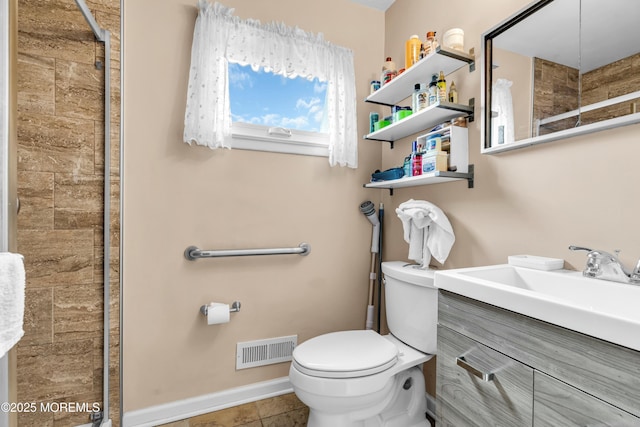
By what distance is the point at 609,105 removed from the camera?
0.97m

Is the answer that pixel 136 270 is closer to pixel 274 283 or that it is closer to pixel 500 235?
pixel 274 283

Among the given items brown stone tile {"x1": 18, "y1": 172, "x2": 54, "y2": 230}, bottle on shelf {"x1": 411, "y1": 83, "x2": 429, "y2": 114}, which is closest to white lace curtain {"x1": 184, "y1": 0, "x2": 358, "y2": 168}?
bottle on shelf {"x1": 411, "y1": 83, "x2": 429, "y2": 114}

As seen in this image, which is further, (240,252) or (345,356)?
(240,252)

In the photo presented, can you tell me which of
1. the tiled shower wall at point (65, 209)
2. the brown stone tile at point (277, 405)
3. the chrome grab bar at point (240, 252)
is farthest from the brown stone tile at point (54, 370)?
the brown stone tile at point (277, 405)

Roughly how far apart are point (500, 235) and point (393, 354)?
26.7 inches

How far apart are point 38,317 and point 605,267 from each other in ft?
6.52

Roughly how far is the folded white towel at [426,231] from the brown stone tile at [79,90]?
150cm

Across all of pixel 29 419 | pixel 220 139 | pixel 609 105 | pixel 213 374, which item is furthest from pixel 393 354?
pixel 29 419

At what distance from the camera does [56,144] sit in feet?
4.18

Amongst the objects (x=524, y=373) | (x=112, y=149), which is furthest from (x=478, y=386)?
(x=112, y=149)

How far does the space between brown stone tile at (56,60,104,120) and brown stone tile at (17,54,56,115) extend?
26mm

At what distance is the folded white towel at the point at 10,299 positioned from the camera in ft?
1.99

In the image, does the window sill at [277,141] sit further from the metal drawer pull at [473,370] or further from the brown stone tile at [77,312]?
the metal drawer pull at [473,370]

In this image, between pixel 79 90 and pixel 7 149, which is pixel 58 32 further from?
pixel 7 149
